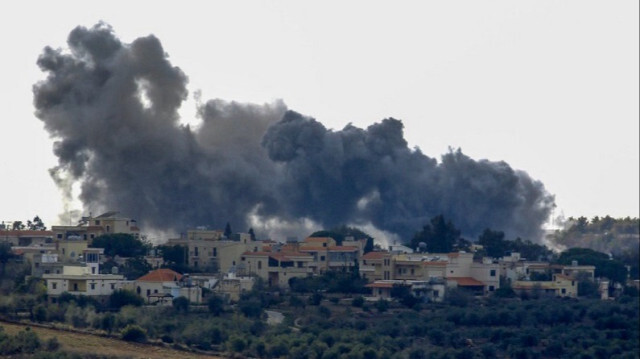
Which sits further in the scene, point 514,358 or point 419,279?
point 419,279

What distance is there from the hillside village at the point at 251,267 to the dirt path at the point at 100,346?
25.1 feet

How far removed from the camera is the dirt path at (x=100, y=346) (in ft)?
217

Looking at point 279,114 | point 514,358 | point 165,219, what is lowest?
Answer: point 514,358

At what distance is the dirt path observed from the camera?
66.1m

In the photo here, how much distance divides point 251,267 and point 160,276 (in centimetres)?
869

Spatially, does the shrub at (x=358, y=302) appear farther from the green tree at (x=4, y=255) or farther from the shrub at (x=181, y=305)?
the green tree at (x=4, y=255)

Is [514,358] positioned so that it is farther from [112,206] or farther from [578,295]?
[112,206]

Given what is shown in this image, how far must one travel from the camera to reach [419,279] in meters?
88.1

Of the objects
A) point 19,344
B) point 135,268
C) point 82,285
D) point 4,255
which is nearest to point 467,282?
point 135,268

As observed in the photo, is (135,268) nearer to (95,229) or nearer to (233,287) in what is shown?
(233,287)

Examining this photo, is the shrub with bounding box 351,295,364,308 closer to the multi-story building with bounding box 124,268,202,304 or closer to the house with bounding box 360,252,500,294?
the multi-story building with bounding box 124,268,202,304

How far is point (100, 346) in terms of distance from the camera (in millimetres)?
67000

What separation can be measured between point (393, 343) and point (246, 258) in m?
17.8

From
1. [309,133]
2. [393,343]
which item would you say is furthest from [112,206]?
[393,343]
